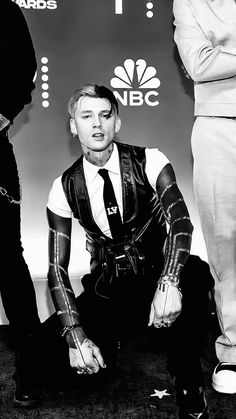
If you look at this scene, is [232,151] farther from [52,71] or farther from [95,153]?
[52,71]

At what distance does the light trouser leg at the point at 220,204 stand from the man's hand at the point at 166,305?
362mm

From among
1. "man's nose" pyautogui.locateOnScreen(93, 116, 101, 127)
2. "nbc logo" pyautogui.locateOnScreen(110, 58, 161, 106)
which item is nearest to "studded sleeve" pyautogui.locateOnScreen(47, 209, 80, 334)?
"man's nose" pyautogui.locateOnScreen(93, 116, 101, 127)

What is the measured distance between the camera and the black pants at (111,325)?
1.78m

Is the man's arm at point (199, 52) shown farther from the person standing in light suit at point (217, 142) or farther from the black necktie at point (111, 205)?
the black necktie at point (111, 205)

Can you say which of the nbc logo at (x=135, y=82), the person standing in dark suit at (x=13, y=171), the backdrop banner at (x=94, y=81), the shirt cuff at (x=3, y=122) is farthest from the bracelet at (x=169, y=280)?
the nbc logo at (x=135, y=82)

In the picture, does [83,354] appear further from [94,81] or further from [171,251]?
[94,81]

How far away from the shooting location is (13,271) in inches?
84.0

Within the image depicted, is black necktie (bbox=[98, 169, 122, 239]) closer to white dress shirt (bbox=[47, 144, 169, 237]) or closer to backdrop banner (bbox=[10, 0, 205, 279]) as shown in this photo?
white dress shirt (bbox=[47, 144, 169, 237])

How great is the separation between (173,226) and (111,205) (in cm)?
24

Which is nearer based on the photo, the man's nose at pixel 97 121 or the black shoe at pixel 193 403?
the black shoe at pixel 193 403

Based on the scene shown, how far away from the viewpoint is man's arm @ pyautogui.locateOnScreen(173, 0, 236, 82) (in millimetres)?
1897

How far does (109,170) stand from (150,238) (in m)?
0.28

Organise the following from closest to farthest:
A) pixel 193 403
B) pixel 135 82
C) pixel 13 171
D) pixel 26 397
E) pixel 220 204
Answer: pixel 193 403 < pixel 26 397 < pixel 220 204 < pixel 13 171 < pixel 135 82

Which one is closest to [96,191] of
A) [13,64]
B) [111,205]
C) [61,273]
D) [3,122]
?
[111,205]
